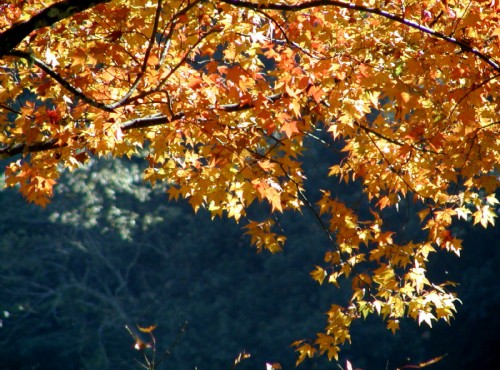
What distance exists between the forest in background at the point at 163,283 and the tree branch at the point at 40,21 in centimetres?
918

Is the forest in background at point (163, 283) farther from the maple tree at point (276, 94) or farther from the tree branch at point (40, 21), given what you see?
the tree branch at point (40, 21)

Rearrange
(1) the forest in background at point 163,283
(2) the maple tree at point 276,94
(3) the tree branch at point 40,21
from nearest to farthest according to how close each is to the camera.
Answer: (3) the tree branch at point 40,21, (2) the maple tree at point 276,94, (1) the forest in background at point 163,283

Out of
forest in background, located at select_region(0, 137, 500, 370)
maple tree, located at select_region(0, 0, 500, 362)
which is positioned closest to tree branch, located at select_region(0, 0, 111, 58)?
maple tree, located at select_region(0, 0, 500, 362)

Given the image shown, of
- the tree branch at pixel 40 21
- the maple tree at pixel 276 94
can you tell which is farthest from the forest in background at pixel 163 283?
the tree branch at pixel 40 21

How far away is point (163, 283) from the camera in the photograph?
1239 centimetres

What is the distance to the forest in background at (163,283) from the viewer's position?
35.2ft

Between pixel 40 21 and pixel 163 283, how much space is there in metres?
10.4

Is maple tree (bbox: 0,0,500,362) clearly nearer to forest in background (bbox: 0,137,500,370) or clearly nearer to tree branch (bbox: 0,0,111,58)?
tree branch (bbox: 0,0,111,58)

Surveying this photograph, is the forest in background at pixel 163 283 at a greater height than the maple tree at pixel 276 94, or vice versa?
the forest in background at pixel 163 283

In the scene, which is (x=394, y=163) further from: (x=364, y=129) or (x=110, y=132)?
(x=110, y=132)

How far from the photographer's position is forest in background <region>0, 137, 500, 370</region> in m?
10.7

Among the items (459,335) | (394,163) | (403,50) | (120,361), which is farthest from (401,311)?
(120,361)

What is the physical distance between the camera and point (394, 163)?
13.4 feet

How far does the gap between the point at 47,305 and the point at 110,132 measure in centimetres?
948
